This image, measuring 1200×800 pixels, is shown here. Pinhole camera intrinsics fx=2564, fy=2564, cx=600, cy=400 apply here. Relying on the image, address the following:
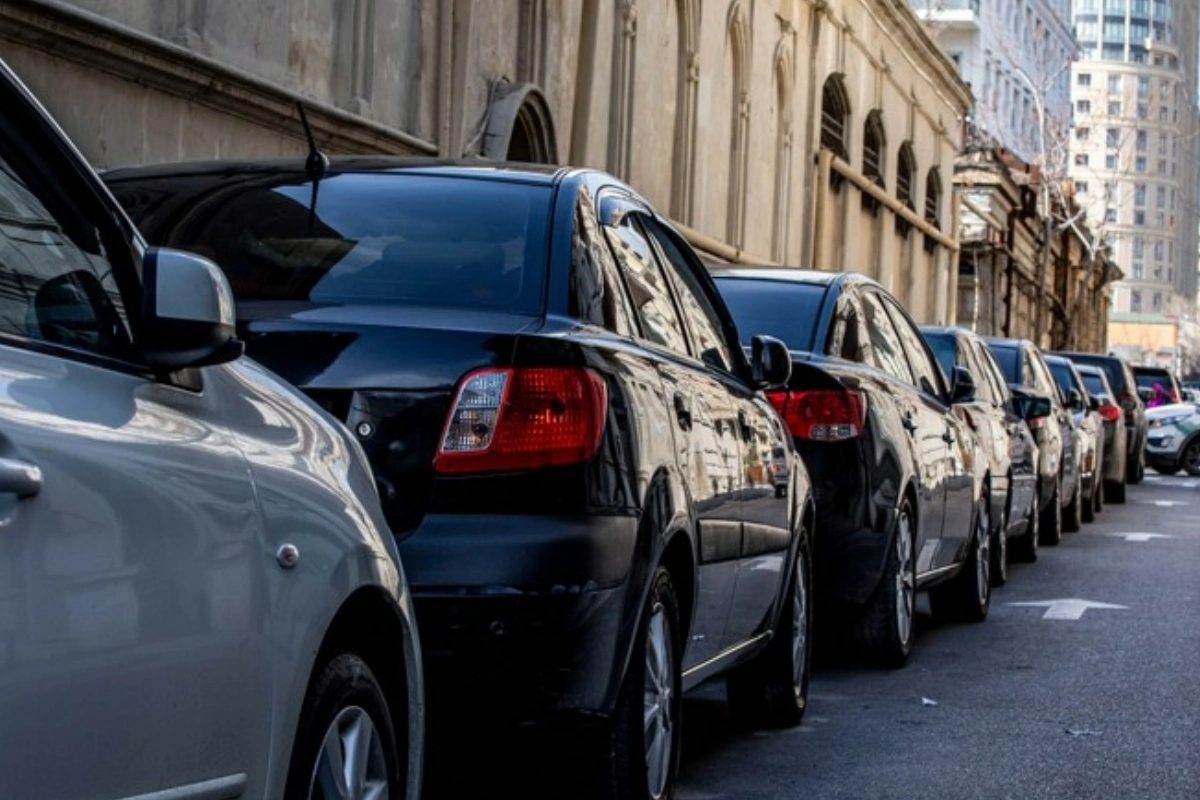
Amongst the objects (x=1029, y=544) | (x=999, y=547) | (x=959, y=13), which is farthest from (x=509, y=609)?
(x=959, y=13)

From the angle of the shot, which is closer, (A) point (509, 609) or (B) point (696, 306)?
(A) point (509, 609)

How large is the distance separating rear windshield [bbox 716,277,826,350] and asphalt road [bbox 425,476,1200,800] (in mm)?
1411

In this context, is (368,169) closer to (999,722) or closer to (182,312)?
(182,312)

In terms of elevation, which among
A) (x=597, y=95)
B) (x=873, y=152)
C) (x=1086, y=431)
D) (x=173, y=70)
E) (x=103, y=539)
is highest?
(x=873, y=152)

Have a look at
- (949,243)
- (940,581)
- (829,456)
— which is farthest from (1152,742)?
(949,243)

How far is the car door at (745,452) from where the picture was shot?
24.7 ft

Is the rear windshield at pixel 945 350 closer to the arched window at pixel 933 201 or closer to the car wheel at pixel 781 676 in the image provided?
the car wheel at pixel 781 676

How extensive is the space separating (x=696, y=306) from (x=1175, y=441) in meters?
32.7

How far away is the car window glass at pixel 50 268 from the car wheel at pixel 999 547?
36.6 ft

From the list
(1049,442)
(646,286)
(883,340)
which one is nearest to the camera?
(646,286)

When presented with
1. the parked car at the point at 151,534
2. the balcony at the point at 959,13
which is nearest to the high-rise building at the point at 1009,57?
the balcony at the point at 959,13

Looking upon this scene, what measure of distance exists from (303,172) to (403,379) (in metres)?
1.27

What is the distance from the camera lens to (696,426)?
695 cm

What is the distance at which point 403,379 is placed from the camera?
19.0ft
